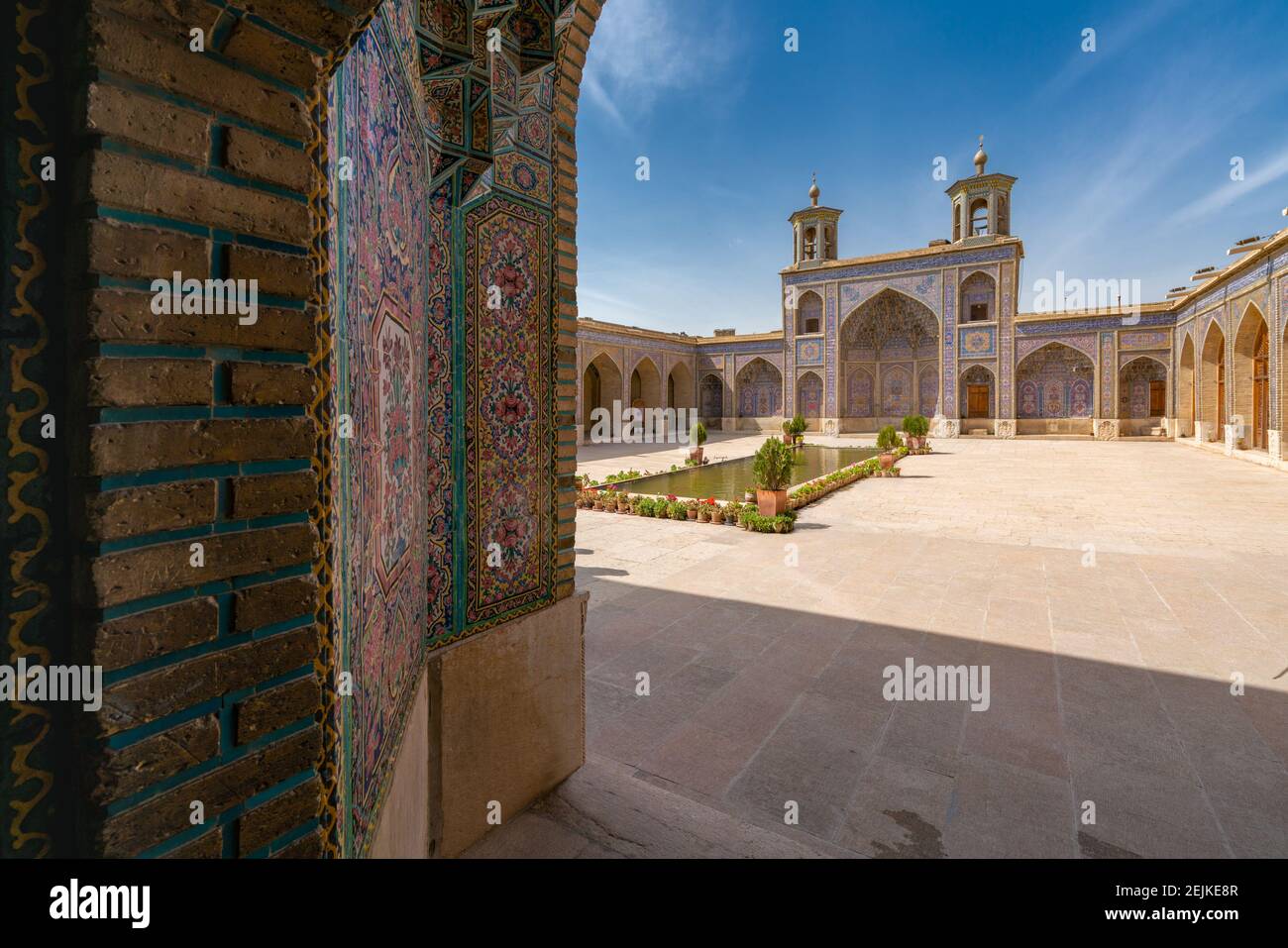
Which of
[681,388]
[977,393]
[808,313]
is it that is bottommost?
[977,393]

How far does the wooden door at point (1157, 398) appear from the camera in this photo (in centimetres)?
2247

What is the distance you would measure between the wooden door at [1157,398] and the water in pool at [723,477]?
41.6 feet

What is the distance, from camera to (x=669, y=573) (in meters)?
5.79

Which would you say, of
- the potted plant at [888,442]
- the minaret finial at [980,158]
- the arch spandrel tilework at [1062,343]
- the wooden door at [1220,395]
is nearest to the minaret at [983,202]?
the minaret finial at [980,158]

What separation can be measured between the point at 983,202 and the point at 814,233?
6518 mm

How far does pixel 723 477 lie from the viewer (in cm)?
1358

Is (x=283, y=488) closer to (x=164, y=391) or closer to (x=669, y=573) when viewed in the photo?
(x=164, y=391)

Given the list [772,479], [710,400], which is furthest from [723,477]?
[710,400]

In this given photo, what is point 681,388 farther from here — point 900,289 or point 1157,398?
point 1157,398

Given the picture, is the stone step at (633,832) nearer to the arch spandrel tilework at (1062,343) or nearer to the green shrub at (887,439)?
the green shrub at (887,439)

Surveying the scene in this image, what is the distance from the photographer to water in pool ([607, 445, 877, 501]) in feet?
37.8

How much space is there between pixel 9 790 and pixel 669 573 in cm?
518

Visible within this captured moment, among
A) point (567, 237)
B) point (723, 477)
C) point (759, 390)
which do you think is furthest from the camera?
point (759, 390)
